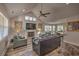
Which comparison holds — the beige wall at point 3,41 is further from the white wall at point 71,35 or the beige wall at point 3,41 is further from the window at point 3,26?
the white wall at point 71,35

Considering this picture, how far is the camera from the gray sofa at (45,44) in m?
2.27

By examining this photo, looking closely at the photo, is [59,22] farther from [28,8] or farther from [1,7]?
[1,7]

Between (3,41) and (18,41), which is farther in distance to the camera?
(18,41)

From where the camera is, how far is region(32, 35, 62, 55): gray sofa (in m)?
2.27

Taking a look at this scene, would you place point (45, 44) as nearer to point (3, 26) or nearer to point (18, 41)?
point (18, 41)

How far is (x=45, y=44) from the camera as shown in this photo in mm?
2326

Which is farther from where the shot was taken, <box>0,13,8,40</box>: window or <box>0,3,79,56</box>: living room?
<box>0,3,79,56</box>: living room

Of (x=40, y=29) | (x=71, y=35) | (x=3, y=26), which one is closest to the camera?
(x=3, y=26)

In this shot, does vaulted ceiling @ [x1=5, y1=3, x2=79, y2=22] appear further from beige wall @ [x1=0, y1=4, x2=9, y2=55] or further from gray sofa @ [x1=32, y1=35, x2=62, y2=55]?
gray sofa @ [x1=32, y1=35, x2=62, y2=55]

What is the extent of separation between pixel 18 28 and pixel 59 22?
1118mm

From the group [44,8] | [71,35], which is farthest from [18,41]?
[71,35]

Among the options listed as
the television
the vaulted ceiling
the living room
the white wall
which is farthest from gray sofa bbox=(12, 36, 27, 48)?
the white wall

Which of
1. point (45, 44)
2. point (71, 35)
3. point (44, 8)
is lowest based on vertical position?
point (45, 44)

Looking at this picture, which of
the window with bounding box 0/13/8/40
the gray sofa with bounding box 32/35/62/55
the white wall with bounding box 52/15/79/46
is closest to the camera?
the window with bounding box 0/13/8/40
